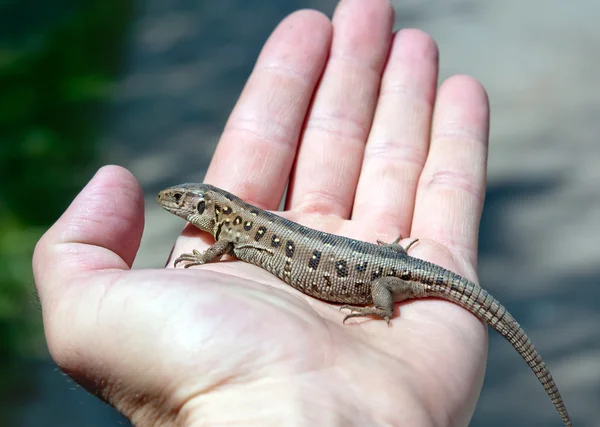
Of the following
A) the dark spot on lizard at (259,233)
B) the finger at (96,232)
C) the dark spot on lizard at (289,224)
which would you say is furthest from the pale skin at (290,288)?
the dark spot on lizard at (289,224)

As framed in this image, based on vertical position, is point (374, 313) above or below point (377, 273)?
below

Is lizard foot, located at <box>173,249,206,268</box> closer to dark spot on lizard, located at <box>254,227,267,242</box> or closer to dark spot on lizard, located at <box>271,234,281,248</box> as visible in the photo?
dark spot on lizard, located at <box>254,227,267,242</box>

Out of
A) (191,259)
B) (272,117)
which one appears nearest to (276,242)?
(191,259)

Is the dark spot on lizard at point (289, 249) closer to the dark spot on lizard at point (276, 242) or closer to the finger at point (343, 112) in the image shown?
the dark spot on lizard at point (276, 242)

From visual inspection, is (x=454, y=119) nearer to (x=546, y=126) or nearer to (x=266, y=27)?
(x=546, y=126)

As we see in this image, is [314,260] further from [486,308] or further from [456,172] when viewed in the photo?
[456,172]

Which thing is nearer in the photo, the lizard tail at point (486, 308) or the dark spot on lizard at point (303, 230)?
the lizard tail at point (486, 308)
